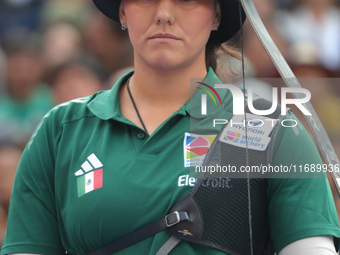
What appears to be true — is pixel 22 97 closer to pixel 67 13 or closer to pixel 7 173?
pixel 7 173

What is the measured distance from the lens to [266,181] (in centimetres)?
82

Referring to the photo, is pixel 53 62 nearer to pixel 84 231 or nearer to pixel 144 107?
pixel 144 107

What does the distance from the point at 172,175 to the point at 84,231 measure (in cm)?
20

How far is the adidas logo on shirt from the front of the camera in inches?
33.6

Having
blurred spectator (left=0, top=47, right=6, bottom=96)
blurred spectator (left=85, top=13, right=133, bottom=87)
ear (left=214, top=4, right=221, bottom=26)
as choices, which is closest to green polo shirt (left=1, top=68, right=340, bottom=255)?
ear (left=214, top=4, right=221, bottom=26)

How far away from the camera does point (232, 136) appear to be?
859 mm

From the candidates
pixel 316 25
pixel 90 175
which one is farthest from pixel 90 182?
pixel 316 25

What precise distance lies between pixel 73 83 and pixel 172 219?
4.94 ft

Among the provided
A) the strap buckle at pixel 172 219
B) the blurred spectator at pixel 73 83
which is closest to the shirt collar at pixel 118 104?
the strap buckle at pixel 172 219

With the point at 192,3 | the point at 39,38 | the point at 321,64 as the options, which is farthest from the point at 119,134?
the point at 39,38

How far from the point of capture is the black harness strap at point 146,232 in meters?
0.79

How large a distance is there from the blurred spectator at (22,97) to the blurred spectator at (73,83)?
0.08 metres

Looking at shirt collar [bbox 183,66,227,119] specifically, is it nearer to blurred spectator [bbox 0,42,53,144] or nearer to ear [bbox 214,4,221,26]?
ear [bbox 214,4,221,26]

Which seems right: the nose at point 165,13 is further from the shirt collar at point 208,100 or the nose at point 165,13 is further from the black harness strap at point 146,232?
the black harness strap at point 146,232
